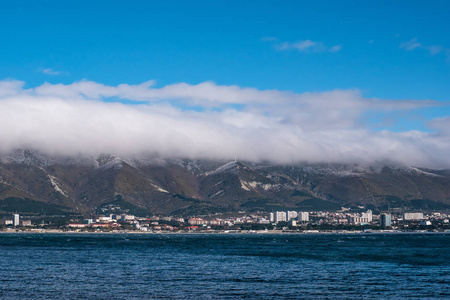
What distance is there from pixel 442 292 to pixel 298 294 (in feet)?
50.5

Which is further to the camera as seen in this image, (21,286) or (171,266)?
(171,266)

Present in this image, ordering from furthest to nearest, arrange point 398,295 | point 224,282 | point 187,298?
point 224,282 → point 398,295 → point 187,298

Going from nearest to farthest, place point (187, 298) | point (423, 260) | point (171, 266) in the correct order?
point (187, 298)
point (171, 266)
point (423, 260)

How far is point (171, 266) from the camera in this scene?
93.9 metres

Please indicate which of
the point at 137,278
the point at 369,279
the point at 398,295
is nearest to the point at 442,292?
the point at 398,295

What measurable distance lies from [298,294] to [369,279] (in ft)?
59.7

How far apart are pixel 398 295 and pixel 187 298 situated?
21.3 meters

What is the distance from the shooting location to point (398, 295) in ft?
206

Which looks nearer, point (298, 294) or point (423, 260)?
point (298, 294)

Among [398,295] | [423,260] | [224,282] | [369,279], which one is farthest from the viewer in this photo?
[423,260]

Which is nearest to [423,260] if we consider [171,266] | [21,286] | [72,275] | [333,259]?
[333,259]

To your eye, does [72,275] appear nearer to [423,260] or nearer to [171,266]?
[171,266]

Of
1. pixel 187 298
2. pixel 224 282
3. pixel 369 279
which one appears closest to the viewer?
pixel 187 298

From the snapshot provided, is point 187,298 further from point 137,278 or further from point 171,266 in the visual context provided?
point 171,266
